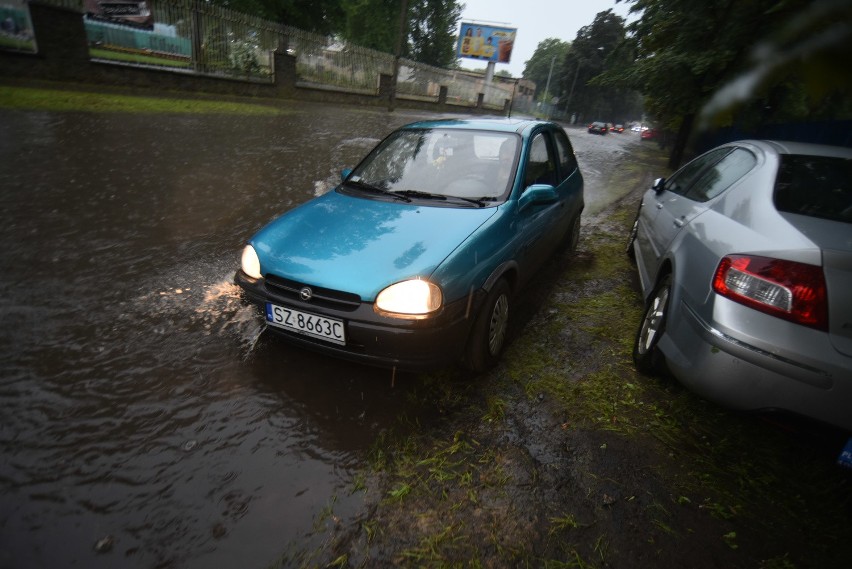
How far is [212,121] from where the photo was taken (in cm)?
1065

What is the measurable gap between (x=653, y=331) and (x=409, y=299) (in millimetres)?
1612

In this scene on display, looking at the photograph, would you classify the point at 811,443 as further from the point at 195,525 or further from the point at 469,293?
the point at 195,525

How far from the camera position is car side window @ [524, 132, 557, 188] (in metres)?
3.36

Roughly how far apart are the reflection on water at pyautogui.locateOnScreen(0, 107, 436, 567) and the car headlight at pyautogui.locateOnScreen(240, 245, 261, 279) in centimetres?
56

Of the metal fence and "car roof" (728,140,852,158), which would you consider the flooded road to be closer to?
"car roof" (728,140,852,158)

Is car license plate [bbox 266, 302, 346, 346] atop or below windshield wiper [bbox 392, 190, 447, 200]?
below

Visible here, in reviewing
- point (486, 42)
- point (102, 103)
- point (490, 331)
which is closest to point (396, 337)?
point (490, 331)

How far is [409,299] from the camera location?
2.23m

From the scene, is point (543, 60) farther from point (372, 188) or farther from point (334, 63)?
point (372, 188)

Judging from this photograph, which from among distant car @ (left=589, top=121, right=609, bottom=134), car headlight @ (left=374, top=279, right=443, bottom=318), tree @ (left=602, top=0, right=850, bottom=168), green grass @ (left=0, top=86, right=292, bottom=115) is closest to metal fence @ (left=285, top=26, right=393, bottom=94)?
green grass @ (left=0, top=86, right=292, bottom=115)

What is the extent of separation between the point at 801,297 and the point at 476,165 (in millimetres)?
2145

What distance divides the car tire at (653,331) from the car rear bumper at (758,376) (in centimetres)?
36

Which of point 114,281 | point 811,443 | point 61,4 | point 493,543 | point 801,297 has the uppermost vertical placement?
point 61,4

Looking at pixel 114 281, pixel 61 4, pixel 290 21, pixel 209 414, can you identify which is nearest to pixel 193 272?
pixel 114 281
